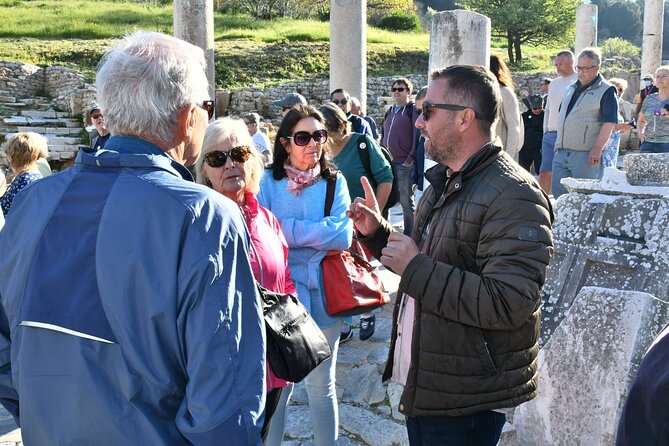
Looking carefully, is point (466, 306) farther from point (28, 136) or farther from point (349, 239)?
point (28, 136)

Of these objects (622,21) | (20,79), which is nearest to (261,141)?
(20,79)

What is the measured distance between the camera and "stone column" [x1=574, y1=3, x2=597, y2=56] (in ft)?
66.2

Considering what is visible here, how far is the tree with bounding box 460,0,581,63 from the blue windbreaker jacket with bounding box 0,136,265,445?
118 ft

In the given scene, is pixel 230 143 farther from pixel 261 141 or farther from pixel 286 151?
pixel 261 141

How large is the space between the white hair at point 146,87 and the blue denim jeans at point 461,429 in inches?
50.5

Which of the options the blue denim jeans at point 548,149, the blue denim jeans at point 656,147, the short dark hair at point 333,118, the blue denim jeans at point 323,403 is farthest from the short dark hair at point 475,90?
the blue denim jeans at point 656,147

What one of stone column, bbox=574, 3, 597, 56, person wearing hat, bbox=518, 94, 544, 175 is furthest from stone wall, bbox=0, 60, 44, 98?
stone column, bbox=574, 3, 597, 56

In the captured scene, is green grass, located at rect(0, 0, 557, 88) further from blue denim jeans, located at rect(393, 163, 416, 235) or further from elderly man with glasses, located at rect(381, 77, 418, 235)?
blue denim jeans, located at rect(393, 163, 416, 235)

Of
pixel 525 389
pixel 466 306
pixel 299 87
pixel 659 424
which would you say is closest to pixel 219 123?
pixel 466 306

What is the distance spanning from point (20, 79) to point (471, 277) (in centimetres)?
2267

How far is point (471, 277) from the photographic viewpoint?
216 cm

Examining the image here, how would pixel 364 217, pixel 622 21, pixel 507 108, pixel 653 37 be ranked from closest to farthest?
pixel 364 217 < pixel 507 108 < pixel 653 37 < pixel 622 21

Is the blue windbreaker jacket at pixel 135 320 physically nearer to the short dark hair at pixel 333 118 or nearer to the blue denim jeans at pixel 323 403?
the blue denim jeans at pixel 323 403

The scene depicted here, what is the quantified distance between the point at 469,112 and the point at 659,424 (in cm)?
144
